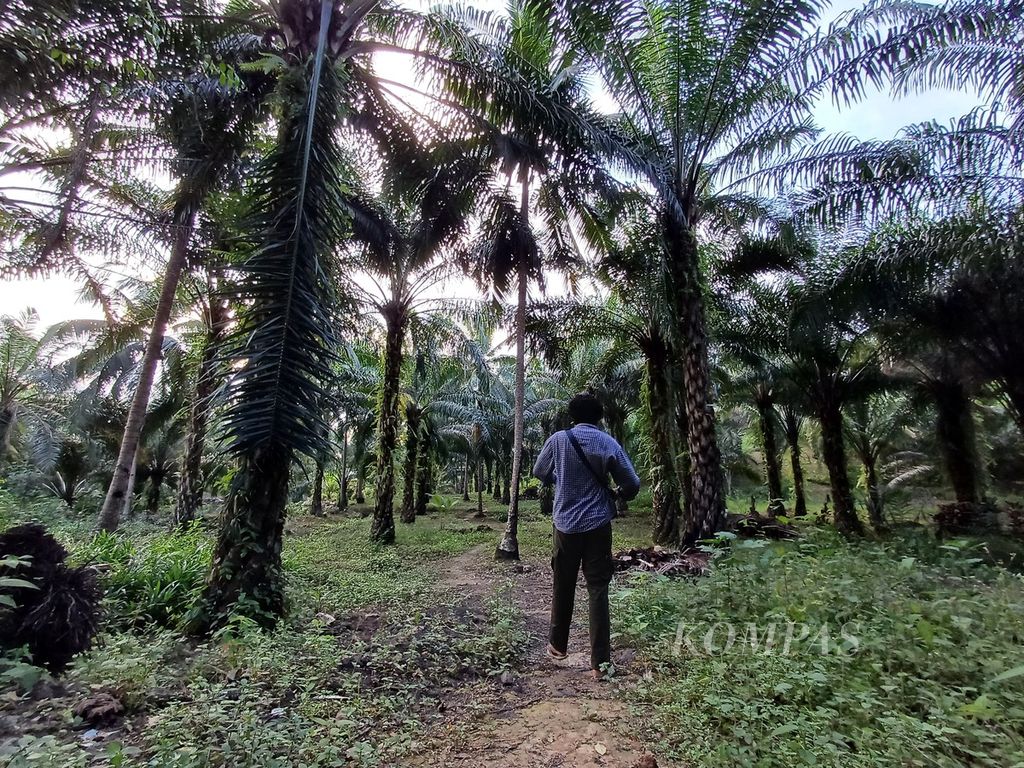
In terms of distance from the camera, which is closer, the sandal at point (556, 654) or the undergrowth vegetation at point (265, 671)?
the undergrowth vegetation at point (265, 671)

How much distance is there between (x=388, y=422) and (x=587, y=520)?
27.7ft

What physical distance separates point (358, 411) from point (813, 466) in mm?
34403

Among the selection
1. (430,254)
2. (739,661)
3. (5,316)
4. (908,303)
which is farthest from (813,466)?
(5,316)

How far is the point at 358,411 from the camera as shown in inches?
728

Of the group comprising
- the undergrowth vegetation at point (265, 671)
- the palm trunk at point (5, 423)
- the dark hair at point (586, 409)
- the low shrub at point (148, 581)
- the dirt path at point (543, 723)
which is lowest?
the dirt path at point (543, 723)

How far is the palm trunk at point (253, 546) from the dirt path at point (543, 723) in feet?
7.37

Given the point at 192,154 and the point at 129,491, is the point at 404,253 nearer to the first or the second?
the point at 192,154

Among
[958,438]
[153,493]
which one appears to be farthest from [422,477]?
[958,438]

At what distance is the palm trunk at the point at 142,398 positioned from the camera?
7703 mm

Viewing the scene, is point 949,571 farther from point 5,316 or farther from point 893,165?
point 5,316

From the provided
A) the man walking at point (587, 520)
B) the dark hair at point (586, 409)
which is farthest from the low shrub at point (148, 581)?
the dark hair at point (586, 409)

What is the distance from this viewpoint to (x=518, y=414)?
32.9 ft

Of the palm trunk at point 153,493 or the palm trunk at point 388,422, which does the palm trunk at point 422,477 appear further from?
the palm trunk at point 153,493

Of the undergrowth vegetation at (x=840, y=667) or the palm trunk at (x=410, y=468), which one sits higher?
the palm trunk at (x=410, y=468)
